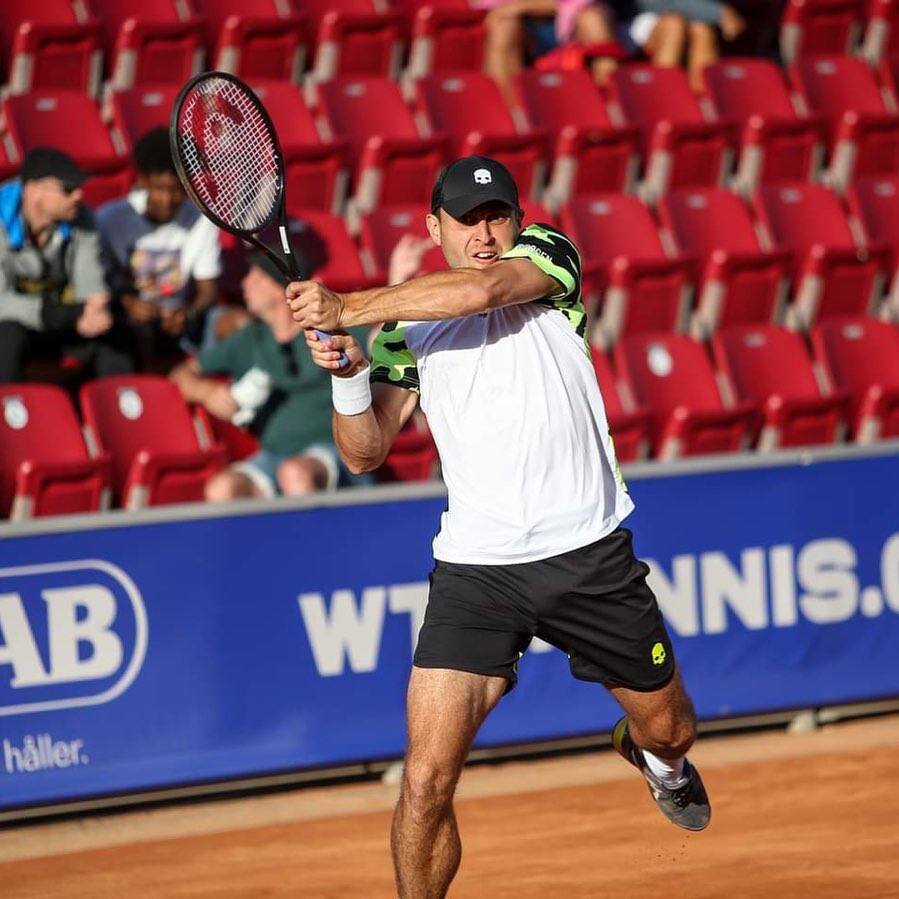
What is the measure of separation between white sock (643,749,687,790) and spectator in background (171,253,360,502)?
9.59 ft

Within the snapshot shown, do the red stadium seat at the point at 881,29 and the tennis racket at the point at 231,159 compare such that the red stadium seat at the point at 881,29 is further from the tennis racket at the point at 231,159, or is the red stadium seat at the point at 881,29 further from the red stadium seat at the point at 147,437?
the tennis racket at the point at 231,159

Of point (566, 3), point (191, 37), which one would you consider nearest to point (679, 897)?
point (191, 37)

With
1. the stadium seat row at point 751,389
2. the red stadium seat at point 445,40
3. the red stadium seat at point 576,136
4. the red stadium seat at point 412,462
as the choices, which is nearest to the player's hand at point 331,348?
the red stadium seat at point 412,462

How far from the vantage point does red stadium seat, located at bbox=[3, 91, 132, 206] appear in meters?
9.14

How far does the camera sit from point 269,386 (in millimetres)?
8094

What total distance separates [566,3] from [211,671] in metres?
6.24

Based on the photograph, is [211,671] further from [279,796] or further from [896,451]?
[896,451]

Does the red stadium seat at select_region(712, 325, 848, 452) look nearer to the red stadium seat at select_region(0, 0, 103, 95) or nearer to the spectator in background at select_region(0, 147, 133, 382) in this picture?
the spectator in background at select_region(0, 147, 133, 382)

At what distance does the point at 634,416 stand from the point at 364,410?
12.8 feet

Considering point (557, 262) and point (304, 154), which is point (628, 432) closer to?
point (304, 154)

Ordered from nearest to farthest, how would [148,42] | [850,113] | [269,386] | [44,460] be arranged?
[44,460] → [269,386] → [148,42] → [850,113]

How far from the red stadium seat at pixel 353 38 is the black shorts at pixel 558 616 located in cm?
638

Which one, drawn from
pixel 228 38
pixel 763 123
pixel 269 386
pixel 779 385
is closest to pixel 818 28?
pixel 763 123

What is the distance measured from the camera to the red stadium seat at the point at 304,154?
376 inches
